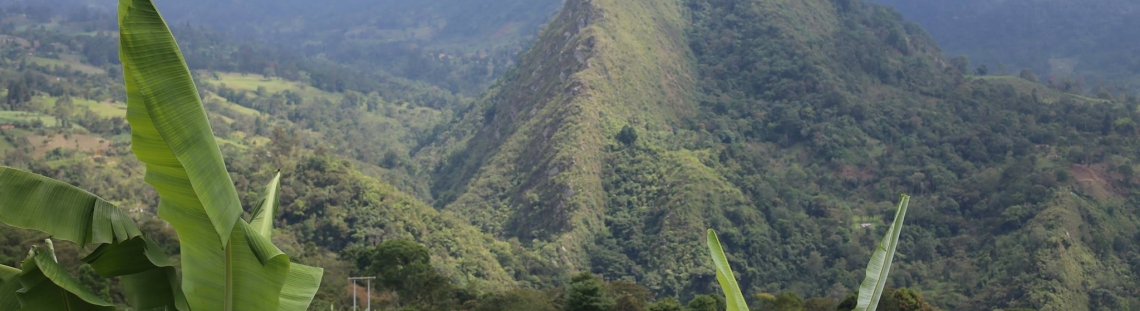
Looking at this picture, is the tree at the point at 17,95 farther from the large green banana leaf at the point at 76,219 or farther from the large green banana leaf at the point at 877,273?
the large green banana leaf at the point at 877,273

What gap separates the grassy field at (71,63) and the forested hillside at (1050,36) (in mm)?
85600

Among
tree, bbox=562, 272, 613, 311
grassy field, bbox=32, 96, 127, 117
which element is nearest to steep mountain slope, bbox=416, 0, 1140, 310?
tree, bbox=562, 272, 613, 311

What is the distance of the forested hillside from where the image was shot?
344ft

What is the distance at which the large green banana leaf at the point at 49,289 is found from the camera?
3611 mm

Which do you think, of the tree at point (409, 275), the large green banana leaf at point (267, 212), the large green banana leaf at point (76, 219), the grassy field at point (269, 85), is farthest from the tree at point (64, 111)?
the large green banana leaf at point (76, 219)

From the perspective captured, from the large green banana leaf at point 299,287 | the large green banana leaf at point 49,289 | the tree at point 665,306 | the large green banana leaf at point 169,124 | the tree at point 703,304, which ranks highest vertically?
the large green banana leaf at point 169,124

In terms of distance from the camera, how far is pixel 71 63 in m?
94.0

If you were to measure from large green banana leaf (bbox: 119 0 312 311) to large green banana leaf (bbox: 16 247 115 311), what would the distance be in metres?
0.35

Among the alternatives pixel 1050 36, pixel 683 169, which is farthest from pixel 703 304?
pixel 1050 36

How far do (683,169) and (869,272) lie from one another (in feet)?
181

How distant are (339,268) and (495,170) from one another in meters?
31.2

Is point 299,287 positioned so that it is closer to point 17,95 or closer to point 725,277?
point 725,277

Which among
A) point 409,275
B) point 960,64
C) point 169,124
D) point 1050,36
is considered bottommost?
point 1050,36

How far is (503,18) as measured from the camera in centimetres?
19750
